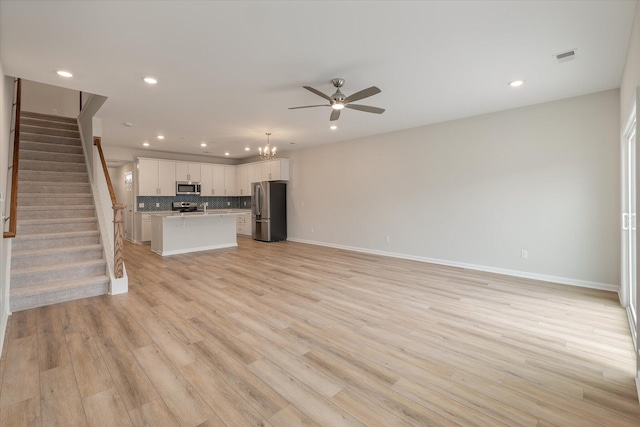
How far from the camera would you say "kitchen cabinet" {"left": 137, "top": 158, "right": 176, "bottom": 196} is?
784 centimetres

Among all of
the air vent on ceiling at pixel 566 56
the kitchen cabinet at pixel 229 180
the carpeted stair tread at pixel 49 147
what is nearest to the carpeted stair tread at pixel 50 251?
the carpeted stair tread at pixel 49 147

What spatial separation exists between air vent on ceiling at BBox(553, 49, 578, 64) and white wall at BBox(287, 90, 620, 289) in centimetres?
153

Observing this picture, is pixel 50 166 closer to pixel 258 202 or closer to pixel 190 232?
pixel 190 232

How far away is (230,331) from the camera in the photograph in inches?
107

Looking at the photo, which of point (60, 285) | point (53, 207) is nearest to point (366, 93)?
point (60, 285)

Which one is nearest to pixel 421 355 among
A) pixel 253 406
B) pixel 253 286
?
pixel 253 406

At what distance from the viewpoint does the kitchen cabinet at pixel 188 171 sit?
28.1 ft

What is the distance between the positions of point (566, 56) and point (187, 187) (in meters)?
8.79

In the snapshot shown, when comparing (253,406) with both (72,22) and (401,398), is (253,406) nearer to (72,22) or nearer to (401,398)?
(401,398)

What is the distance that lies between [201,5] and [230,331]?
2.74 metres

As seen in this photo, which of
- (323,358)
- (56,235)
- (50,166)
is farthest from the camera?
(50,166)

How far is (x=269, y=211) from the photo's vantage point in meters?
8.21

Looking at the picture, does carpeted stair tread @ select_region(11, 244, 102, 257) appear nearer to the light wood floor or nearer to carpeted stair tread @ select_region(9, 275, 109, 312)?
carpeted stair tread @ select_region(9, 275, 109, 312)

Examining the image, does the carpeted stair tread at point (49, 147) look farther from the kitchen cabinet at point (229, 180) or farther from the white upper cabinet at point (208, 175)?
the kitchen cabinet at point (229, 180)
